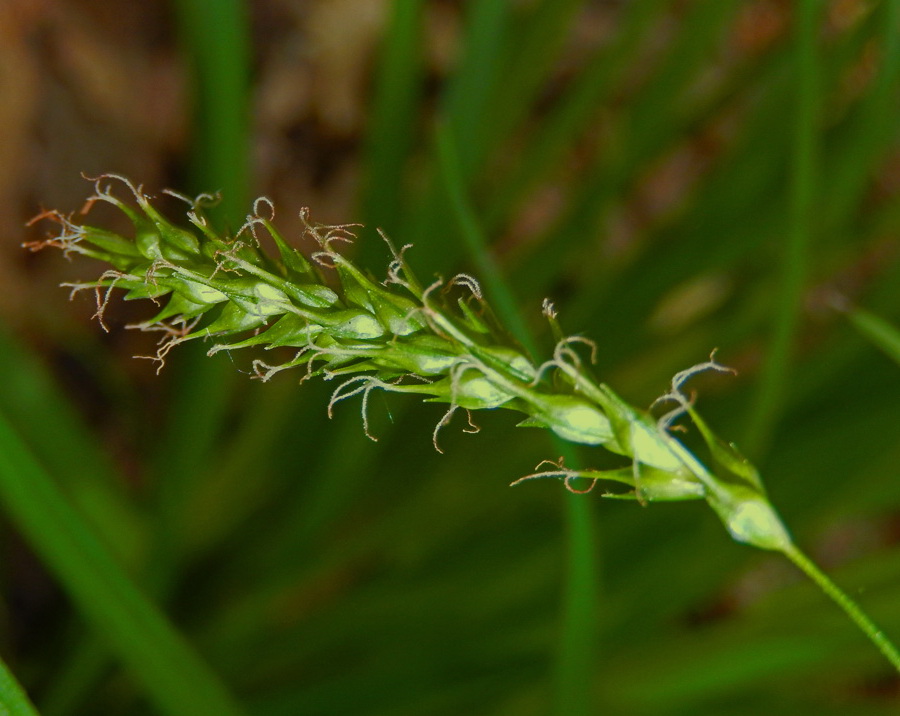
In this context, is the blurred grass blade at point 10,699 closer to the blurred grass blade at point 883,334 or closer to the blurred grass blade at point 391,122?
the blurred grass blade at point 883,334

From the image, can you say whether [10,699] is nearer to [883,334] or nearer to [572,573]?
[572,573]

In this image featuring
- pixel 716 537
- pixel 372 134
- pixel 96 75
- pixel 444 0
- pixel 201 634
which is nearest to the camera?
pixel 716 537

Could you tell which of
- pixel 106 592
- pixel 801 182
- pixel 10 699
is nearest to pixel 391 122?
pixel 801 182

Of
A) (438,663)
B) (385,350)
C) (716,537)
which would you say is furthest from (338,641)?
(385,350)

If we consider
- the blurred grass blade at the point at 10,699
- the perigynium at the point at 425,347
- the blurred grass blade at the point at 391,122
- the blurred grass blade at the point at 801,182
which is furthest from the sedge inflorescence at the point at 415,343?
the blurred grass blade at the point at 391,122

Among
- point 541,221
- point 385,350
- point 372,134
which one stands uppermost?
point 541,221

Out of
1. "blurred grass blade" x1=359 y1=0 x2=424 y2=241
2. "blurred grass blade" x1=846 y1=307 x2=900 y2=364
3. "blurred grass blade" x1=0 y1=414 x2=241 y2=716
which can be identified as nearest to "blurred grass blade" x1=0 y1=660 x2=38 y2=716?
"blurred grass blade" x1=0 y1=414 x2=241 y2=716

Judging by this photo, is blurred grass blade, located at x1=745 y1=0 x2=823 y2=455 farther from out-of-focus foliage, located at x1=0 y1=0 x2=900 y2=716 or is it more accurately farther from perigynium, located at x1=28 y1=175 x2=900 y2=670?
perigynium, located at x1=28 y1=175 x2=900 y2=670

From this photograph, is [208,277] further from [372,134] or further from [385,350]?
[372,134]
